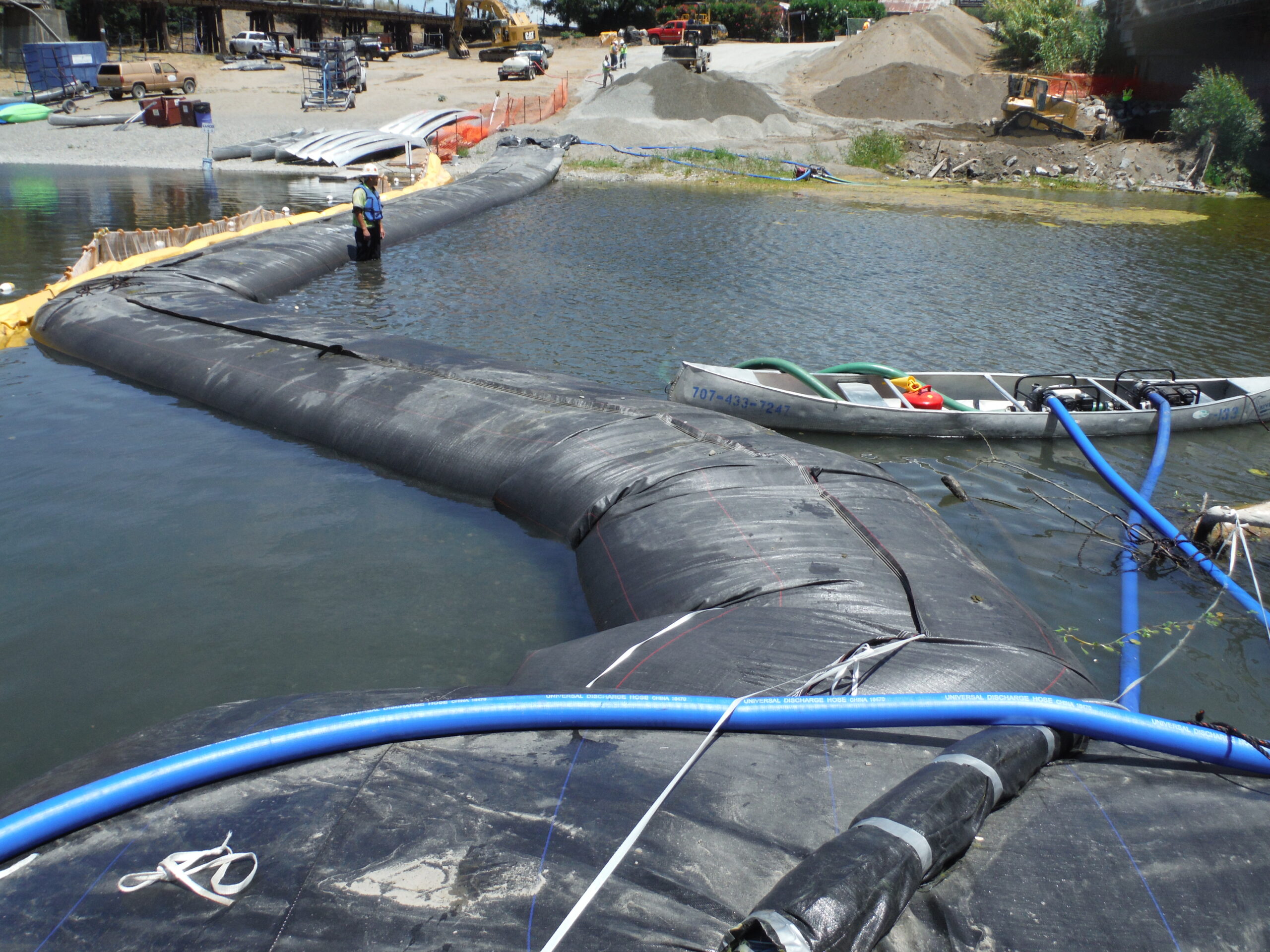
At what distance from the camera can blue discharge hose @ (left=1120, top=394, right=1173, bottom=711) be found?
6.15m

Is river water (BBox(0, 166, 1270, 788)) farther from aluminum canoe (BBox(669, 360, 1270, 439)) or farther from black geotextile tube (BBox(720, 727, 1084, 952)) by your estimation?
black geotextile tube (BBox(720, 727, 1084, 952))

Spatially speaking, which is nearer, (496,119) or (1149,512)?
(1149,512)

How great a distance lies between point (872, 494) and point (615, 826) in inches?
172

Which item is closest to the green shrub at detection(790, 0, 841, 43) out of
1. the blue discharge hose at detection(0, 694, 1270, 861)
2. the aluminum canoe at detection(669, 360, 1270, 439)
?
the aluminum canoe at detection(669, 360, 1270, 439)

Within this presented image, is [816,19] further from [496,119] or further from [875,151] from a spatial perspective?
[496,119]

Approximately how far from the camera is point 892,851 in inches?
104

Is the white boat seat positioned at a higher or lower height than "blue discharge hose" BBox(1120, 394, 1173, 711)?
higher

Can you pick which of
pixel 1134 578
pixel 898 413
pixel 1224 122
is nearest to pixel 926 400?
pixel 898 413

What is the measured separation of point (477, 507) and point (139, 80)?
1700 inches

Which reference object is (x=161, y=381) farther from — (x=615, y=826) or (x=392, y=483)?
(x=615, y=826)

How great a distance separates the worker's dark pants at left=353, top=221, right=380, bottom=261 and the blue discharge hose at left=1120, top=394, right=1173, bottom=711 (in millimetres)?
14354

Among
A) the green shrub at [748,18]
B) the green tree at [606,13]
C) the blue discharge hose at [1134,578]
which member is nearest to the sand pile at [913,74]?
the green shrub at [748,18]

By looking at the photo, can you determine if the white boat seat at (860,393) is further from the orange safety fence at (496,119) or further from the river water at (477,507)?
the orange safety fence at (496,119)

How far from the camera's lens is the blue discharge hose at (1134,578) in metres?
6.15
